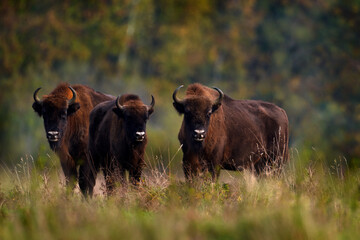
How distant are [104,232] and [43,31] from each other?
3267 cm

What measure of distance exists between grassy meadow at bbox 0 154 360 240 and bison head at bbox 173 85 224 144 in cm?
111

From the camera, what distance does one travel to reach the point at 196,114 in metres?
11.8

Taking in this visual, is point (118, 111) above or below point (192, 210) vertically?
above

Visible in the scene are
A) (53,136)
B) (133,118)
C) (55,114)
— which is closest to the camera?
(133,118)

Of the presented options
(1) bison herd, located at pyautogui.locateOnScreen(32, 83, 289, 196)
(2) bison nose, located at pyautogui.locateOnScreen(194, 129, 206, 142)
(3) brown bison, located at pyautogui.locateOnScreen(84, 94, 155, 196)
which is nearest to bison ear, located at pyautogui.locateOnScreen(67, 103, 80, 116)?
(1) bison herd, located at pyautogui.locateOnScreen(32, 83, 289, 196)

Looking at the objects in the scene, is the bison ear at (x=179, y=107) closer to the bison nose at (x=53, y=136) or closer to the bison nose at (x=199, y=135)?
the bison nose at (x=199, y=135)

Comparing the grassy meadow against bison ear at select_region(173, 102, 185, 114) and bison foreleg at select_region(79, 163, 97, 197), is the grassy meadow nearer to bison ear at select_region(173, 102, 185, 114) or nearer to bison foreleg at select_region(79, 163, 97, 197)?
bison ear at select_region(173, 102, 185, 114)

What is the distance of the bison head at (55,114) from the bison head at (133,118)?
4.13 ft

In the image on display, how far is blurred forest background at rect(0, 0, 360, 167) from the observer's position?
3281 cm

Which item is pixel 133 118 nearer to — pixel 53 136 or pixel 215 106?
pixel 215 106

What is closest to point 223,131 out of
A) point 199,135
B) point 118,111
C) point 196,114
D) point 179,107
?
point 179,107

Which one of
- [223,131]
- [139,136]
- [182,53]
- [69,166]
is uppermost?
[139,136]

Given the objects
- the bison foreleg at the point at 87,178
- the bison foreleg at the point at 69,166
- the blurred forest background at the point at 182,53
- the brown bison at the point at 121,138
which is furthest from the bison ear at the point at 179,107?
the blurred forest background at the point at 182,53

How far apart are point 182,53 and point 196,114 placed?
28757 mm
